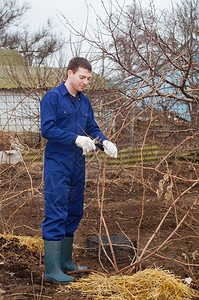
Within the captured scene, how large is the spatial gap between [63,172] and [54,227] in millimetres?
448

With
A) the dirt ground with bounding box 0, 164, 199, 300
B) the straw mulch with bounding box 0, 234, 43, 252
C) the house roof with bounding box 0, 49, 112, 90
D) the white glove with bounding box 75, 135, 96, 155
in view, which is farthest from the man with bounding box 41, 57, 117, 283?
the house roof with bounding box 0, 49, 112, 90

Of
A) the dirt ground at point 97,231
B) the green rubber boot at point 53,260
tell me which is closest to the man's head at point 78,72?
the dirt ground at point 97,231

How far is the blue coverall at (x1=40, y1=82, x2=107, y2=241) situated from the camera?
119 inches

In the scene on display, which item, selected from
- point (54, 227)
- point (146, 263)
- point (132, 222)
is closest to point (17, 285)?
A: point (54, 227)

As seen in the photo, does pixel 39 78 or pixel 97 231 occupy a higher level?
pixel 39 78

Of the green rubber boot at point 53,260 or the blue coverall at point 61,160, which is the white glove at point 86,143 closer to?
the blue coverall at point 61,160

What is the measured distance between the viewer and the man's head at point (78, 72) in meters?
3.13

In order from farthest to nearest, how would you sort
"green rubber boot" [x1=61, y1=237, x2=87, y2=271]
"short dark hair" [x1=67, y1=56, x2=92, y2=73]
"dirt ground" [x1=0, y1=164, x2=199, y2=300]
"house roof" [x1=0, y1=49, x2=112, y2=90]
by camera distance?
"house roof" [x1=0, y1=49, x2=112, y2=90]
"green rubber boot" [x1=61, y1=237, x2=87, y2=271]
"short dark hair" [x1=67, y1=56, x2=92, y2=73]
"dirt ground" [x1=0, y1=164, x2=199, y2=300]

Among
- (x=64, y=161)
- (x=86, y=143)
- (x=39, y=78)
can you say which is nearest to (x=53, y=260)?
(x=64, y=161)

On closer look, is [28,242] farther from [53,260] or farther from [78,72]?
[78,72]

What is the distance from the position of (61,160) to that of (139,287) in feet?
3.77

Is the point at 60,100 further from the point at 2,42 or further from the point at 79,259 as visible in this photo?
the point at 2,42

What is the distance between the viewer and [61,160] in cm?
308

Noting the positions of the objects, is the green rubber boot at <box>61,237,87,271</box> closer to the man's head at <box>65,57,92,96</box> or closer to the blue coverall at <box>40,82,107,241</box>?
the blue coverall at <box>40,82,107,241</box>
